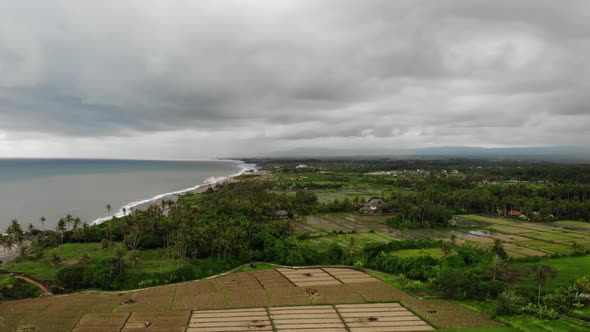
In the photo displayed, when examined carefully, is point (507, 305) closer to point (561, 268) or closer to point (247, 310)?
point (561, 268)

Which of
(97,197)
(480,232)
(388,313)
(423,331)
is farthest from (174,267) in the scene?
(97,197)

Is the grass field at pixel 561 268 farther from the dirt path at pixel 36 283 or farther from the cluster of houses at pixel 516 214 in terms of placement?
the dirt path at pixel 36 283

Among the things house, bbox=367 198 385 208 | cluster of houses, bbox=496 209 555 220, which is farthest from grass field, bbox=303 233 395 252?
cluster of houses, bbox=496 209 555 220

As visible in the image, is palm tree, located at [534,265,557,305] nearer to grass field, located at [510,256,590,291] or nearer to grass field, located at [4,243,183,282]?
grass field, located at [510,256,590,291]

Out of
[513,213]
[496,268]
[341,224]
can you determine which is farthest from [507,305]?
[513,213]

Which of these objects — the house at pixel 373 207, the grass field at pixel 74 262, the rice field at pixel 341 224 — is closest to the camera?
the grass field at pixel 74 262

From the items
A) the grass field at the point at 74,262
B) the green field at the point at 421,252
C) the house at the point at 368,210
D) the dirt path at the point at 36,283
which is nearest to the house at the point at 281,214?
the house at the point at 368,210

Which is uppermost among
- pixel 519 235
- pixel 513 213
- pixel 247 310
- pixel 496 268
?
pixel 496 268

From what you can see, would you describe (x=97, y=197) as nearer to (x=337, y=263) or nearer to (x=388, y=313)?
(x=337, y=263)
